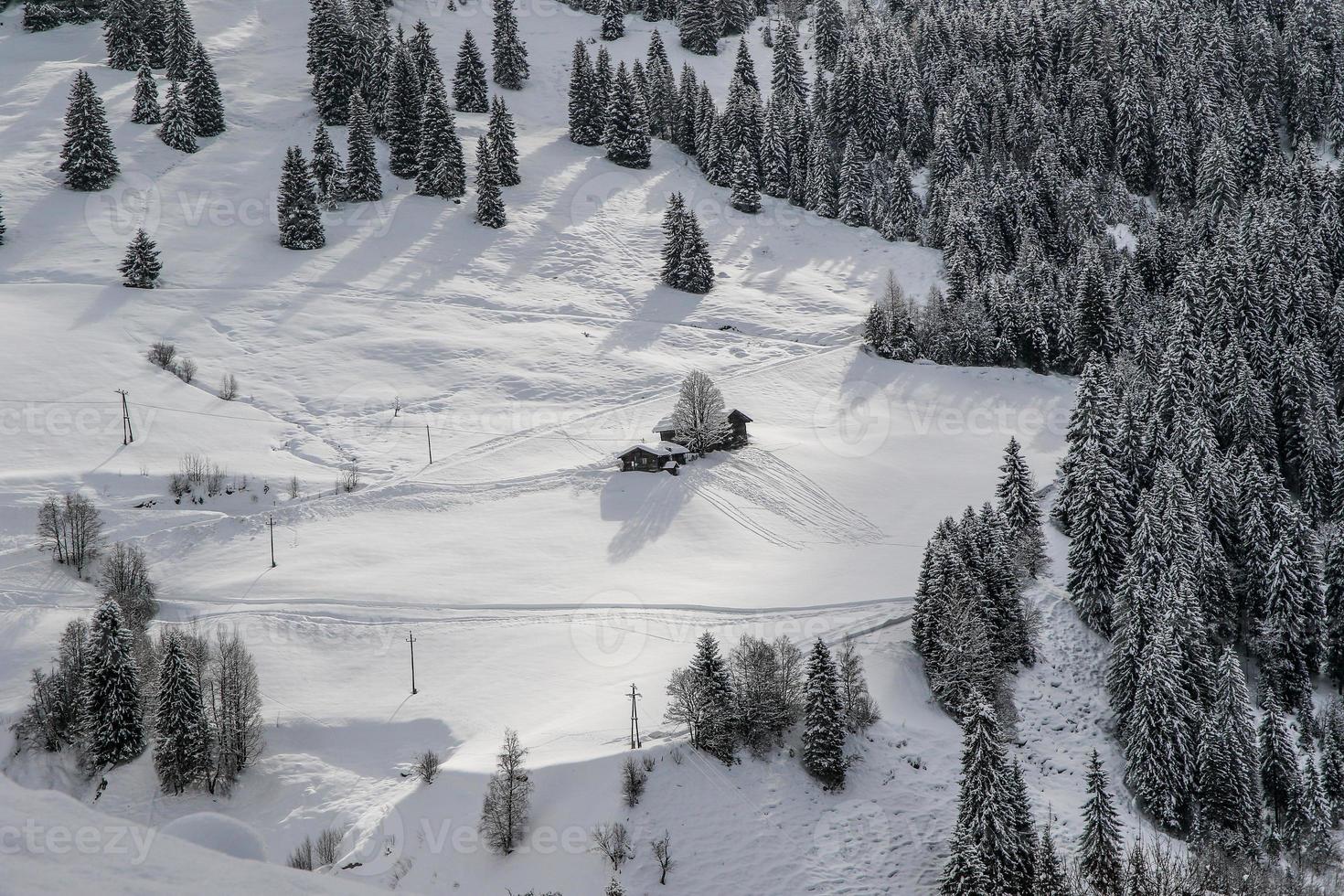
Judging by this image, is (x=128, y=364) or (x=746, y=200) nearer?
(x=128, y=364)

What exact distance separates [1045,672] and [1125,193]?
2764 inches

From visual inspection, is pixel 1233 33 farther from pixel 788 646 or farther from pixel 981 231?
pixel 788 646

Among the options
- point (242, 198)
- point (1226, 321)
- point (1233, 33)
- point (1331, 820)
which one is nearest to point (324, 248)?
point (242, 198)

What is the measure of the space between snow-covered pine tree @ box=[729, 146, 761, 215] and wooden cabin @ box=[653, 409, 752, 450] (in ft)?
145

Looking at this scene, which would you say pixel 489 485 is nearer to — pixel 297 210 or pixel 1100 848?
pixel 1100 848

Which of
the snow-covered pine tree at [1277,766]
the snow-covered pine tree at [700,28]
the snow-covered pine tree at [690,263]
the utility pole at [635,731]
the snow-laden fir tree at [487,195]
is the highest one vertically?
the snow-covered pine tree at [700,28]

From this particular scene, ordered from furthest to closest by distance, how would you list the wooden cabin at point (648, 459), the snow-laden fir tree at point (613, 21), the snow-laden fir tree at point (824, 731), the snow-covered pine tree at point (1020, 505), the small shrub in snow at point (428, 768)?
the snow-laden fir tree at point (613, 21) → the wooden cabin at point (648, 459) → the snow-covered pine tree at point (1020, 505) → the snow-laden fir tree at point (824, 731) → the small shrub in snow at point (428, 768)

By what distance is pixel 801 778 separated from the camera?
1818 inches

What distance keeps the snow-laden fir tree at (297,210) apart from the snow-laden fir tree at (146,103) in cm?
2369

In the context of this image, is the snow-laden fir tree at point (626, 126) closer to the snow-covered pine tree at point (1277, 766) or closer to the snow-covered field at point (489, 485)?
the snow-covered field at point (489, 485)

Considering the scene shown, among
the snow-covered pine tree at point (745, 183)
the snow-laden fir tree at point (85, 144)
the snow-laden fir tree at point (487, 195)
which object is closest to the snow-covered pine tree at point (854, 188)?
the snow-covered pine tree at point (745, 183)

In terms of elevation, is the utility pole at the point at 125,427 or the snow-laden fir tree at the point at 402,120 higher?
the snow-laden fir tree at the point at 402,120

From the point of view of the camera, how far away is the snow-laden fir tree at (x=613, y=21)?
474 ft

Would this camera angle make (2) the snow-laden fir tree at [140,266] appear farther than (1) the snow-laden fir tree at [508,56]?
No
